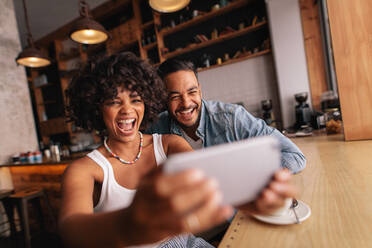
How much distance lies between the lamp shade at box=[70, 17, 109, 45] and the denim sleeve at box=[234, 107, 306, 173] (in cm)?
199

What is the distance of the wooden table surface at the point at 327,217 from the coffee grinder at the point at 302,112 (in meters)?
1.87

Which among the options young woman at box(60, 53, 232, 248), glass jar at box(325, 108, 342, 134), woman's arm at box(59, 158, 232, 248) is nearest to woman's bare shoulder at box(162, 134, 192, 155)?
young woman at box(60, 53, 232, 248)

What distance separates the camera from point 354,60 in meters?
1.56

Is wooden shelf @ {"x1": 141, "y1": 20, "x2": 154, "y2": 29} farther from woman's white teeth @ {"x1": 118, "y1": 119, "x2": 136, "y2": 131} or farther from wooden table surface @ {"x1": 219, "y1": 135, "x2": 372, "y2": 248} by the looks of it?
wooden table surface @ {"x1": 219, "y1": 135, "x2": 372, "y2": 248}

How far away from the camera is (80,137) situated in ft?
19.2

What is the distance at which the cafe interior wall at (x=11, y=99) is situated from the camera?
11.3 feet

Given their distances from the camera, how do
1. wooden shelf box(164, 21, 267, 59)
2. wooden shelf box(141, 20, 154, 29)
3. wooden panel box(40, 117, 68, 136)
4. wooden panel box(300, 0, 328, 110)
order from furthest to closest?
wooden panel box(40, 117, 68, 136)
wooden shelf box(141, 20, 154, 29)
wooden shelf box(164, 21, 267, 59)
wooden panel box(300, 0, 328, 110)

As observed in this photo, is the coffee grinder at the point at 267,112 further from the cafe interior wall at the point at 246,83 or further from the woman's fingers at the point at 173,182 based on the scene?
the woman's fingers at the point at 173,182

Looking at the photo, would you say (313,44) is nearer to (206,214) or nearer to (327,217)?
(327,217)

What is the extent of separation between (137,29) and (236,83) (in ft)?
7.18

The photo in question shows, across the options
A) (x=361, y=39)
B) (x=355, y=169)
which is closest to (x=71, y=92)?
(x=355, y=169)

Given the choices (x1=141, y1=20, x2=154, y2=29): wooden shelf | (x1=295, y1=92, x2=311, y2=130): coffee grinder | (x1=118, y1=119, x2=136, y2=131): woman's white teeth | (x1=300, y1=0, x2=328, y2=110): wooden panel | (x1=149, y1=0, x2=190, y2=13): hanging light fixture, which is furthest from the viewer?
(x1=141, y1=20, x2=154, y2=29): wooden shelf

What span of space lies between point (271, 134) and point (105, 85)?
0.96m

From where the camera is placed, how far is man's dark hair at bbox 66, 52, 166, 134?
3.65 feet
